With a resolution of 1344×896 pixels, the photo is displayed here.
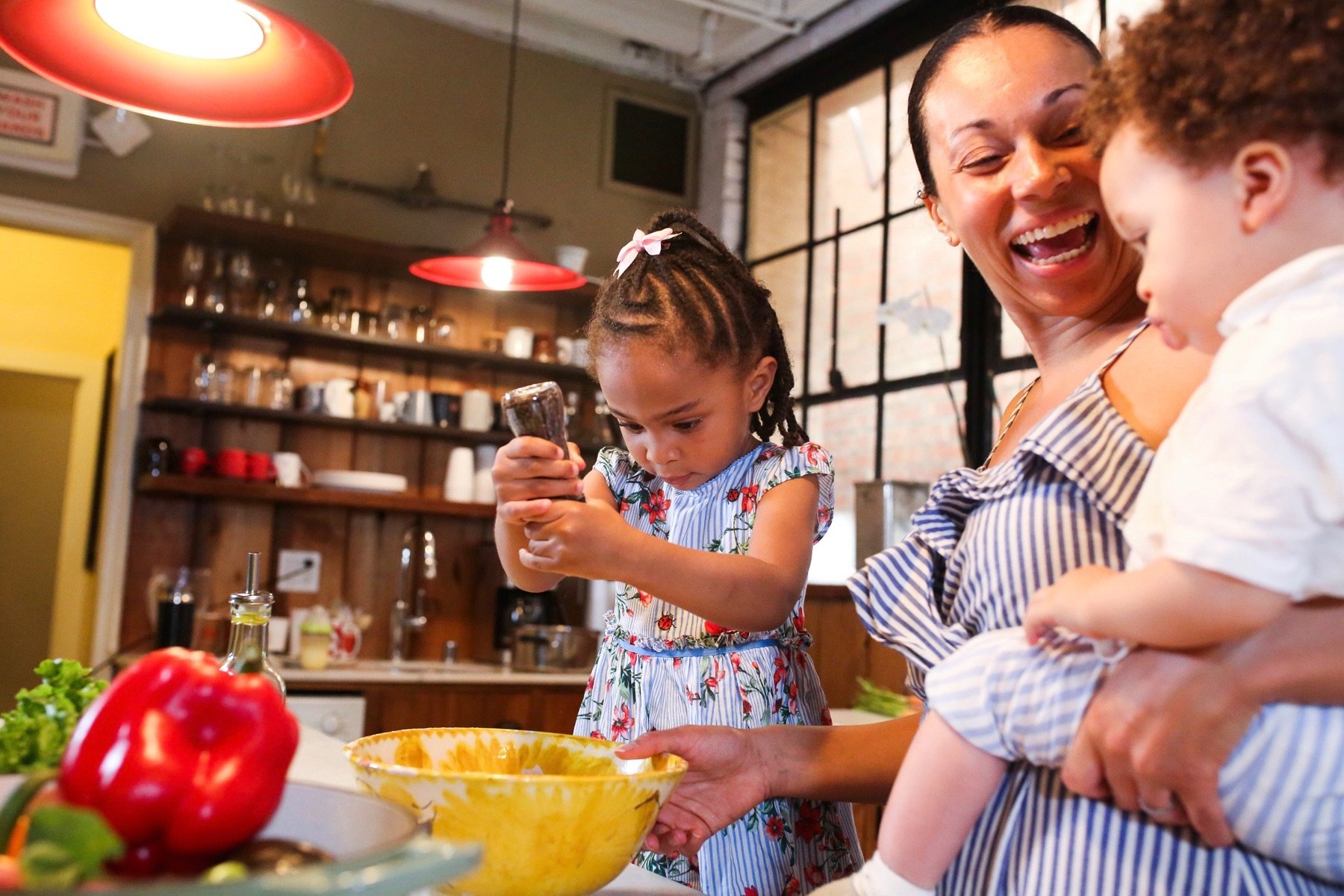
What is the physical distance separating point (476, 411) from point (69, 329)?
282 centimetres

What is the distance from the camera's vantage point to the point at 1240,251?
2.28 ft

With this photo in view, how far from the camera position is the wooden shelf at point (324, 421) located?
4.22m

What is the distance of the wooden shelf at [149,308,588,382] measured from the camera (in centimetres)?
426

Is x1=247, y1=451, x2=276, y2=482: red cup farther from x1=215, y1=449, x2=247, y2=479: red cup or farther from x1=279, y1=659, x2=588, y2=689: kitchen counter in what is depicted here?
x1=279, y1=659, x2=588, y2=689: kitchen counter

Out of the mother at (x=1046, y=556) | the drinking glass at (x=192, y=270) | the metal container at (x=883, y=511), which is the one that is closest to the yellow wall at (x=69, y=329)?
the drinking glass at (x=192, y=270)

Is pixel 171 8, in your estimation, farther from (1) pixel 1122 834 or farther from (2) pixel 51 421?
(2) pixel 51 421

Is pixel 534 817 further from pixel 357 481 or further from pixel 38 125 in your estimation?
pixel 38 125

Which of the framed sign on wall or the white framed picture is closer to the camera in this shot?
the white framed picture

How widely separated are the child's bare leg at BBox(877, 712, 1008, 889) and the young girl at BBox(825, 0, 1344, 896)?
3 cm

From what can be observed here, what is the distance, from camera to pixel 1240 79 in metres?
0.68

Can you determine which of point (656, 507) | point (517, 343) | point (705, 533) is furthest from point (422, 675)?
point (705, 533)

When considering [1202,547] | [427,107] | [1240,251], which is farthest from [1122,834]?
[427,107]

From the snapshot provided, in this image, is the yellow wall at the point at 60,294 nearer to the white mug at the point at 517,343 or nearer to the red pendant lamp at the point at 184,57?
the white mug at the point at 517,343

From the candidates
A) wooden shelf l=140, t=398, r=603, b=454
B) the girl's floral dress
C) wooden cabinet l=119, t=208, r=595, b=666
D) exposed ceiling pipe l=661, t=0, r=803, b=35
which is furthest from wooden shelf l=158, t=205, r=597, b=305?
the girl's floral dress
